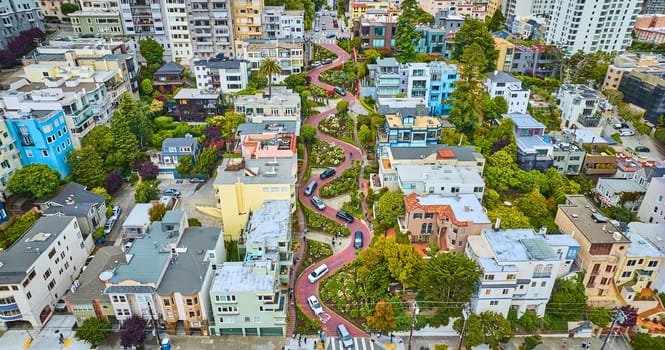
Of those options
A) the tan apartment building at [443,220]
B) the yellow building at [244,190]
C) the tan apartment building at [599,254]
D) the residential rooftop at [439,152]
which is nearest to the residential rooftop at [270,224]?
the yellow building at [244,190]

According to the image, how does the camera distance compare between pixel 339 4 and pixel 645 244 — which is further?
pixel 339 4

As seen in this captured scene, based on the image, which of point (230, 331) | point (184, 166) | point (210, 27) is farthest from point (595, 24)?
point (230, 331)

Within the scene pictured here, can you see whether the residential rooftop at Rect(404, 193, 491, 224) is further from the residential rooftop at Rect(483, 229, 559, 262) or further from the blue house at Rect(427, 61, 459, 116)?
the blue house at Rect(427, 61, 459, 116)

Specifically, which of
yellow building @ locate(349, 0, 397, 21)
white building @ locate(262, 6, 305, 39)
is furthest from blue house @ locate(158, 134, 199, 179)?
yellow building @ locate(349, 0, 397, 21)

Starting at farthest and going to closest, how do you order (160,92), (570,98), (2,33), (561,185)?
(2,33)
(160,92)
(570,98)
(561,185)

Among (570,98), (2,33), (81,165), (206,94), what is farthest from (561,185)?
(2,33)

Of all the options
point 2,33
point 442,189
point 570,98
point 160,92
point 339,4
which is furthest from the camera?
point 339,4

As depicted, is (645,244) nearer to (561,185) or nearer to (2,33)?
(561,185)

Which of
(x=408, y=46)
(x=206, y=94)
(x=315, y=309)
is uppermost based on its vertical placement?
(x=408, y=46)
